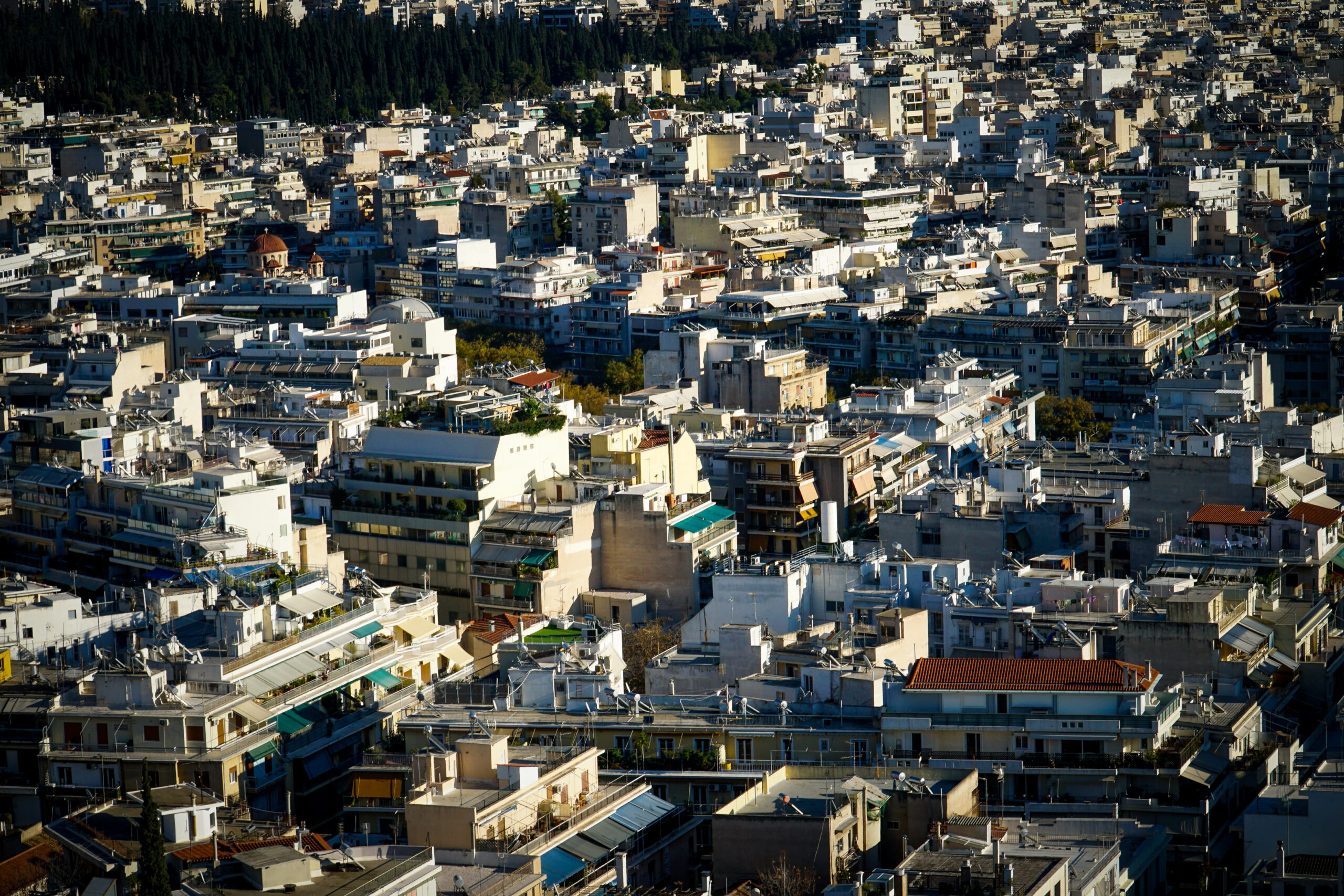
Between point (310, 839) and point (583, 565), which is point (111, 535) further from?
point (310, 839)

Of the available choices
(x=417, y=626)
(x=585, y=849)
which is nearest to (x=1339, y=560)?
(x=417, y=626)

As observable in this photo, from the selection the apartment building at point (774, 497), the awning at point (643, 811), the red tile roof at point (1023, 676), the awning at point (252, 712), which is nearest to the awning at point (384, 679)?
the awning at point (252, 712)

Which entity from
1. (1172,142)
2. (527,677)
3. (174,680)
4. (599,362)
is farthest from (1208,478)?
(1172,142)

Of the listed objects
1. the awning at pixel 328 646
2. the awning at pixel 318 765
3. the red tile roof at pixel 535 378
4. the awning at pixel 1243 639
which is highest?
the red tile roof at pixel 535 378

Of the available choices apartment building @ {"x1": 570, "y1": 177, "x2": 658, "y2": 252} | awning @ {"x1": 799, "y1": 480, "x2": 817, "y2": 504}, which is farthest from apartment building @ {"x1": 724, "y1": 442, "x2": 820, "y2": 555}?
apartment building @ {"x1": 570, "y1": 177, "x2": 658, "y2": 252}

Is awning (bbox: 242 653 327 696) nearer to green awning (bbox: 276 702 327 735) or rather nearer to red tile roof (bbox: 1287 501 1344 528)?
green awning (bbox: 276 702 327 735)

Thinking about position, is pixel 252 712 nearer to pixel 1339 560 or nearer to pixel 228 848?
pixel 228 848

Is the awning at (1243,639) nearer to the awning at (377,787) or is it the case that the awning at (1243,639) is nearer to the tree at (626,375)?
the awning at (377,787)
